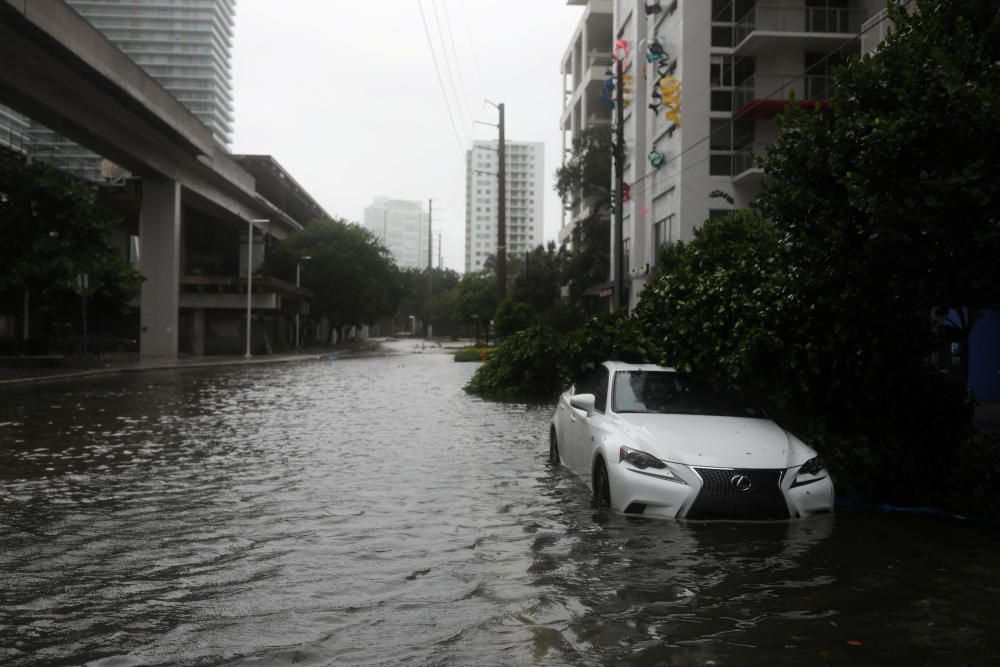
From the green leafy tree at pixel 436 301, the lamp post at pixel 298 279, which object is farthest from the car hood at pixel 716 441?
the green leafy tree at pixel 436 301

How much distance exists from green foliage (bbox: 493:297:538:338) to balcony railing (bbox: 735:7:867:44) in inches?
602

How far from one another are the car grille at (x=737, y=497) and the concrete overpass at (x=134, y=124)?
24.1m

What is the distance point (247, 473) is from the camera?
1038 centimetres

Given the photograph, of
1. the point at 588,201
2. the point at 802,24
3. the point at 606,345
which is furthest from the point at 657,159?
the point at 606,345

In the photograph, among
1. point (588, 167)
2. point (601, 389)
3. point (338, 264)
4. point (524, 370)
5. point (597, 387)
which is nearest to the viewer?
point (601, 389)

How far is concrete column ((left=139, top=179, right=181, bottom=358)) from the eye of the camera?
46469mm

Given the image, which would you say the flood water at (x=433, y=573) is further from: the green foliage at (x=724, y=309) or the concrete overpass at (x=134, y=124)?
the concrete overpass at (x=134, y=124)

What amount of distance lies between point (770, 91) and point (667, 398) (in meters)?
31.7

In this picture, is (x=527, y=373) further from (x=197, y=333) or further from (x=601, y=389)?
(x=197, y=333)

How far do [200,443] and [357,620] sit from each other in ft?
28.6

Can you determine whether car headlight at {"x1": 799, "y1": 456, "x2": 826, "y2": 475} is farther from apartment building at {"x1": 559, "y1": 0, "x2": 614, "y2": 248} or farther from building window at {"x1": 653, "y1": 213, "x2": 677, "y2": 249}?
apartment building at {"x1": 559, "y1": 0, "x2": 614, "y2": 248}

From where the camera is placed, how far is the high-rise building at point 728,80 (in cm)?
3688

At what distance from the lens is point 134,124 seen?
38406 millimetres

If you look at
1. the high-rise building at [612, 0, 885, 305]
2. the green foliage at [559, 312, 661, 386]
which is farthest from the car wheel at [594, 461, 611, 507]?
the high-rise building at [612, 0, 885, 305]
